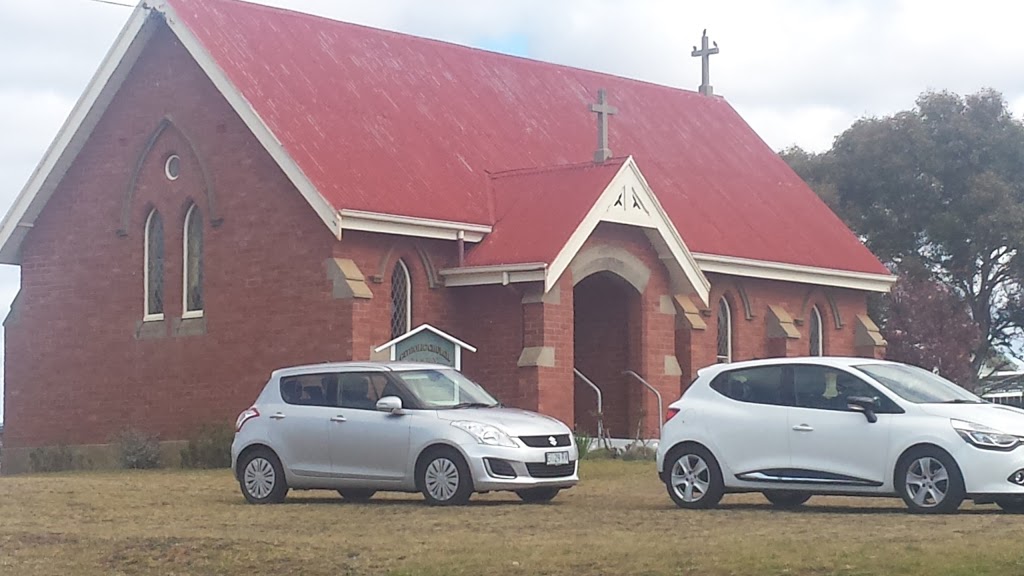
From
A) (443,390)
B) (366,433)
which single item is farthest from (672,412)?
(366,433)

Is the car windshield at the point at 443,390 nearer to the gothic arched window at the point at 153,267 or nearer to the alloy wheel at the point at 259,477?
the alloy wheel at the point at 259,477

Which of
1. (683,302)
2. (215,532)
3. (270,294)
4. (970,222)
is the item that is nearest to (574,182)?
(683,302)

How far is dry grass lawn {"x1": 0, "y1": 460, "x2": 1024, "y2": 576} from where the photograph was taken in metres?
13.1

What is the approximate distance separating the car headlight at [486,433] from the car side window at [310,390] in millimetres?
1856

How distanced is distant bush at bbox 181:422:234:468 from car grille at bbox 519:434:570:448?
36.0 feet

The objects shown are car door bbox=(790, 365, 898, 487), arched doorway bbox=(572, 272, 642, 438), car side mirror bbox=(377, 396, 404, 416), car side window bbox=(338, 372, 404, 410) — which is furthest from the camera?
arched doorway bbox=(572, 272, 642, 438)

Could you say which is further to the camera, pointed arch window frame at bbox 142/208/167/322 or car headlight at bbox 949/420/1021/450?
pointed arch window frame at bbox 142/208/167/322

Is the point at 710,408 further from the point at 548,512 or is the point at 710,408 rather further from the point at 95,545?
the point at 95,545

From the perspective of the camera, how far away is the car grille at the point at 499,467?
61.9 ft

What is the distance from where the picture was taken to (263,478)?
20.4 m

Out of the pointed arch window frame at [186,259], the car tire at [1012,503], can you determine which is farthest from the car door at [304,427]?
the pointed arch window frame at [186,259]

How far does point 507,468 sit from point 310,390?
2824 millimetres

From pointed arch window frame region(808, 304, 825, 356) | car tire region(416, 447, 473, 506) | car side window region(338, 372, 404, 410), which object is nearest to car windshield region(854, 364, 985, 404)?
car tire region(416, 447, 473, 506)

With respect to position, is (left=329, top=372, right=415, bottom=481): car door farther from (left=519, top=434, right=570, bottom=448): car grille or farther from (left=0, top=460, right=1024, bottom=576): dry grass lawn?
(left=519, top=434, right=570, bottom=448): car grille
